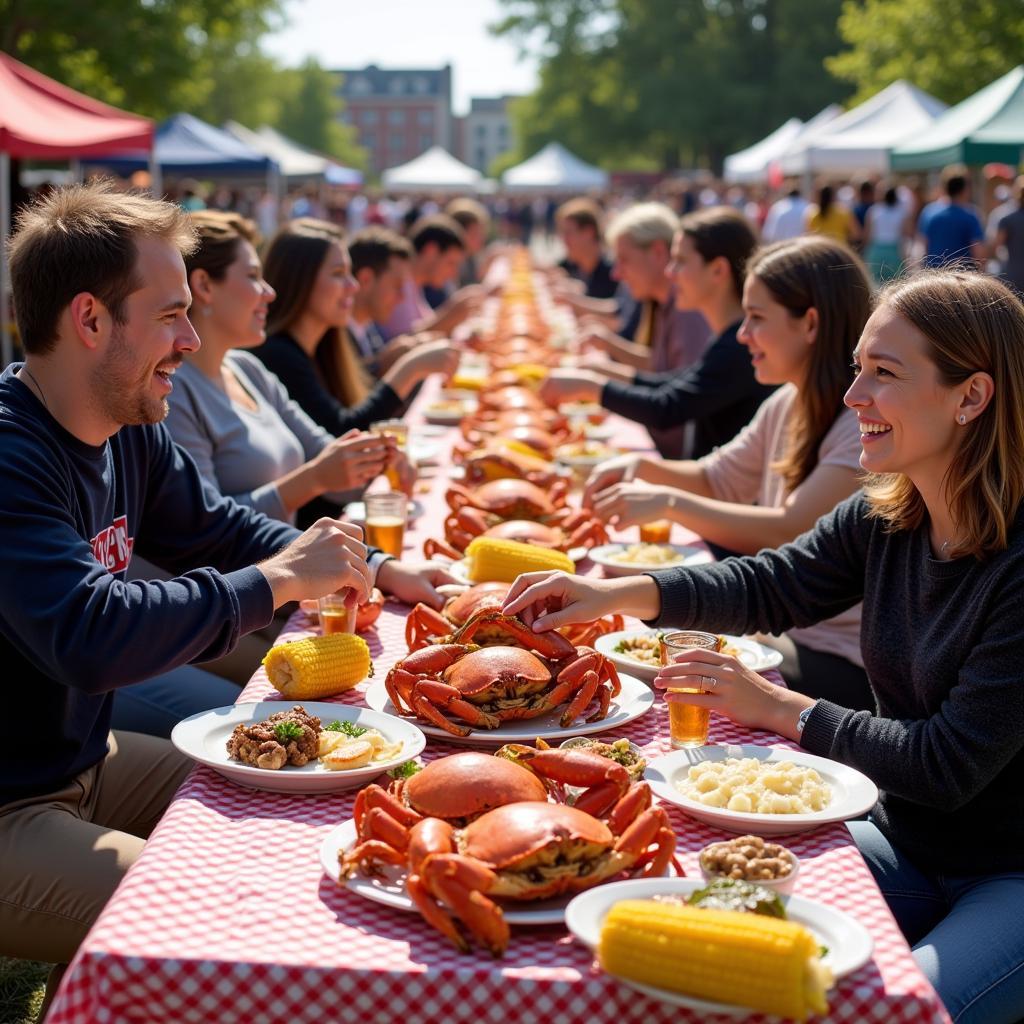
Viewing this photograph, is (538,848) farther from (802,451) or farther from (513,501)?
(802,451)

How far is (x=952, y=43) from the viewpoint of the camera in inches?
1138

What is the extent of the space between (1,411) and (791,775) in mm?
1555

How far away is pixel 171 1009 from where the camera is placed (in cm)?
160

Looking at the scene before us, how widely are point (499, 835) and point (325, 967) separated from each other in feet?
0.89

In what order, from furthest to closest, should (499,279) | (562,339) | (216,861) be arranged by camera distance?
(499,279)
(562,339)
(216,861)

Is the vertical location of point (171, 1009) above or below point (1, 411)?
below

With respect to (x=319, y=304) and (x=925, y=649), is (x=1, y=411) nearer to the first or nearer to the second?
(x=925, y=649)

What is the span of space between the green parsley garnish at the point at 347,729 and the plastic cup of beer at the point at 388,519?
1310 mm

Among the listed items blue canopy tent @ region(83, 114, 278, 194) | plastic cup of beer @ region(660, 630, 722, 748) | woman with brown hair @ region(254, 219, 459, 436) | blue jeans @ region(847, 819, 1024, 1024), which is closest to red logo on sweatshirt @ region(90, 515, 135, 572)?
plastic cup of beer @ region(660, 630, 722, 748)

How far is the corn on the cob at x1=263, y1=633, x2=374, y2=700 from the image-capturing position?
8.34 ft

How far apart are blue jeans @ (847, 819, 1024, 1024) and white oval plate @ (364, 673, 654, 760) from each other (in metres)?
0.52

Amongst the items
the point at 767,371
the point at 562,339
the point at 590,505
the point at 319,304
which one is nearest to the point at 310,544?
the point at 590,505

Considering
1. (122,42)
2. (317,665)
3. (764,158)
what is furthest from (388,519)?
(764,158)

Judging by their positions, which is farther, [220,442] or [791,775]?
[220,442]
